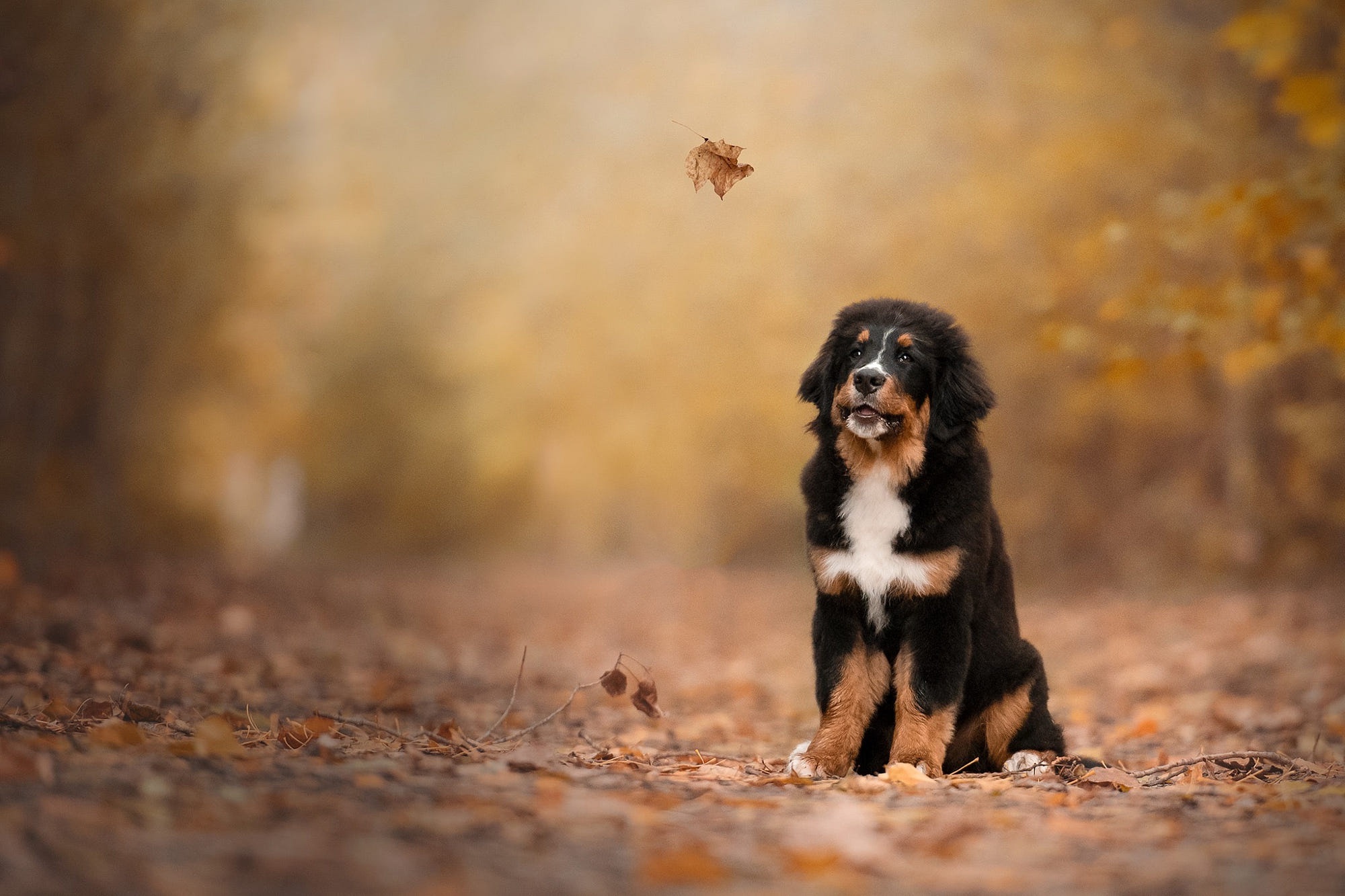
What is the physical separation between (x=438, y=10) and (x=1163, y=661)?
15558mm

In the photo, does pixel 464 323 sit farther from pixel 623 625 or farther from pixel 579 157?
pixel 623 625

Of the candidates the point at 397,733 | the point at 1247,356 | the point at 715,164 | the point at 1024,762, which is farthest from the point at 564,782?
the point at 1247,356

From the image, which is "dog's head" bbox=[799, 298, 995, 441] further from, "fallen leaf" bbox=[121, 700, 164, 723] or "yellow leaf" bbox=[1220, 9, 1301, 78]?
"yellow leaf" bbox=[1220, 9, 1301, 78]

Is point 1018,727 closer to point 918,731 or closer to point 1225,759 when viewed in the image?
point 918,731

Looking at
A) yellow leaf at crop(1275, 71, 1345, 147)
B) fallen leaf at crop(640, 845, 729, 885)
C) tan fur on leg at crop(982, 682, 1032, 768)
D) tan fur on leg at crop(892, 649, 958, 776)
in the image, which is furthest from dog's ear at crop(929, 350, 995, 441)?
yellow leaf at crop(1275, 71, 1345, 147)

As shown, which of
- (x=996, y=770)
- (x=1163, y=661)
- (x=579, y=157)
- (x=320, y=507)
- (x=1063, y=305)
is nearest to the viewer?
(x=996, y=770)

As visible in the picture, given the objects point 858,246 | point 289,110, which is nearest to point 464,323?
point 289,110

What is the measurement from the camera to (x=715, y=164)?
16.1 feet

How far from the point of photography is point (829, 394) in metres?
4.80

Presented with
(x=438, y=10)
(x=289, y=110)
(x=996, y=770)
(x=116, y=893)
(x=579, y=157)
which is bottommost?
(x=116, y=893)

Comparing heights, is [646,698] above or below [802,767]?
above

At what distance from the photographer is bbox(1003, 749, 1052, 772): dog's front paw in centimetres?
449

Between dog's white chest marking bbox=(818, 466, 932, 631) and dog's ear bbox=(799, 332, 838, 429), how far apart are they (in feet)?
1.20

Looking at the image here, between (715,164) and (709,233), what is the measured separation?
467 inches
